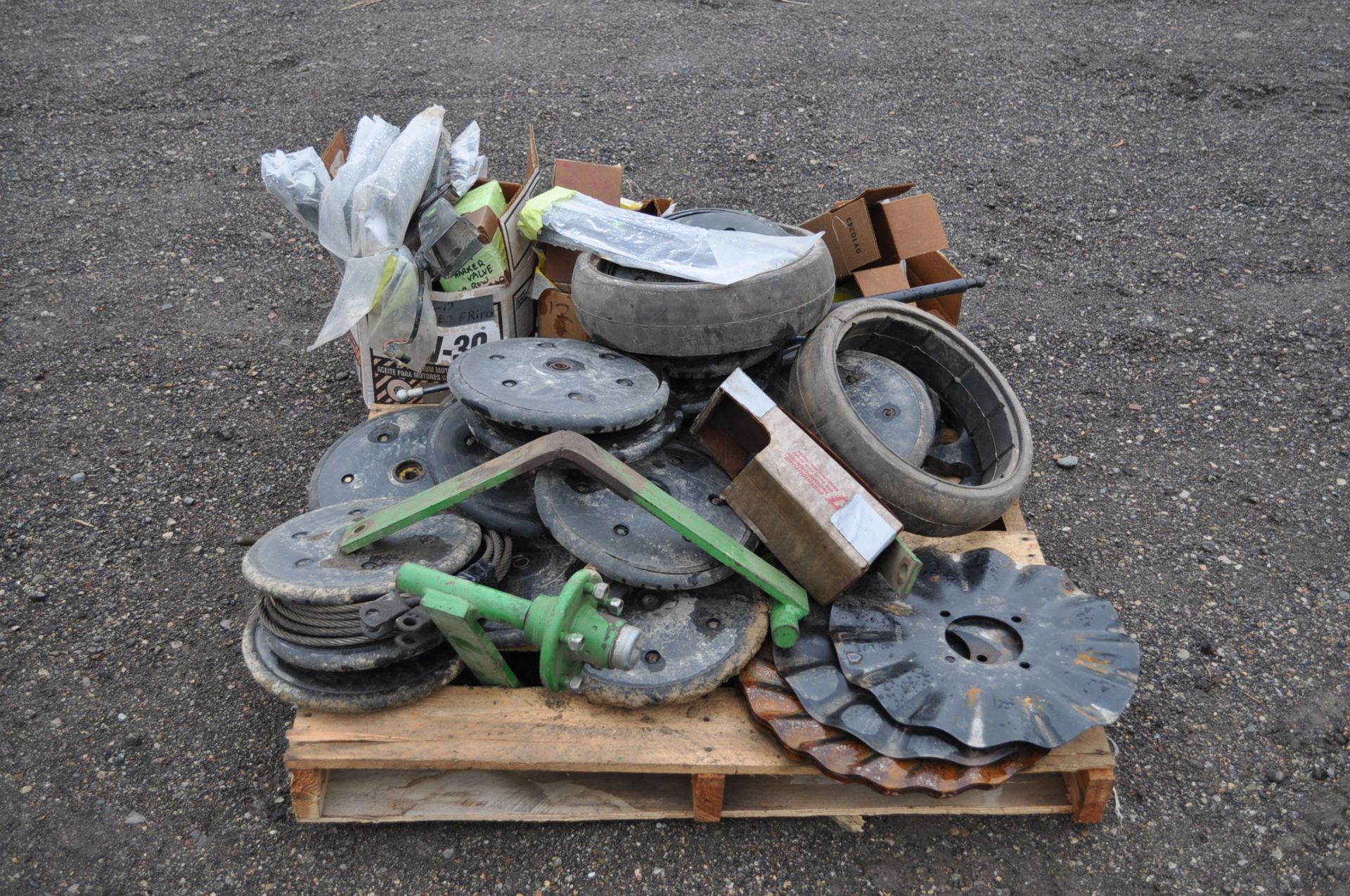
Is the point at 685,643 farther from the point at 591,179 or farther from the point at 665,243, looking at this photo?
the point at 591,179

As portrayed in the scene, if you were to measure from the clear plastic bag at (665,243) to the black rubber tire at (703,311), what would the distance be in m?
0.05

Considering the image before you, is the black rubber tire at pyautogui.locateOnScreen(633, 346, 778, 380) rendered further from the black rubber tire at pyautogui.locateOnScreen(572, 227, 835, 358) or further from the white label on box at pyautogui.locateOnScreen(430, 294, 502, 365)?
the white label on box at pyautogui.locateOnScreen(430, 294, 502, 365)

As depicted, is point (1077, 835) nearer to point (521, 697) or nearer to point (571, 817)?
point (571, 817)

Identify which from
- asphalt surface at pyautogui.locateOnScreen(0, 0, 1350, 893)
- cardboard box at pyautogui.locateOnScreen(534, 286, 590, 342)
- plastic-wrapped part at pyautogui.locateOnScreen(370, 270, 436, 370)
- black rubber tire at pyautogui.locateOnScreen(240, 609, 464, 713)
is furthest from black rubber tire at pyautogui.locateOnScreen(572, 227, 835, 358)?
asphalt surface at pyautogui.locateOnScreen(0, 0, 1350, 893)

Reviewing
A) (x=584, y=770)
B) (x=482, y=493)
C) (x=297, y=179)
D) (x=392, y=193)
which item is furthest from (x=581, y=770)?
(x=297, y=179)

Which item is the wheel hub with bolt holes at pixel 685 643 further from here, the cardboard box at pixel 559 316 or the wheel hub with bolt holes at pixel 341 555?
the cardboard box at pixel 559 316

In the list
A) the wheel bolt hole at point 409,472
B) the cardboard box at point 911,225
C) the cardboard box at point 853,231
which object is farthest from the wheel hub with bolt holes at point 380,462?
the cardboard box at point 911,225

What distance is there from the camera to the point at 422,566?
2201mm

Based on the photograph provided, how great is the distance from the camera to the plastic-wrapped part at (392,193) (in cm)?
287

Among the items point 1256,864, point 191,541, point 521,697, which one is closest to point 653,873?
point 521,697

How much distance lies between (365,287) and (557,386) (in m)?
0.75

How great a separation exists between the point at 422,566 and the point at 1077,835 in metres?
1.81

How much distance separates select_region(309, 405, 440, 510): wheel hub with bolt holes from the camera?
2867 millimetres

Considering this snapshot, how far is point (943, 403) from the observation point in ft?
10.8
